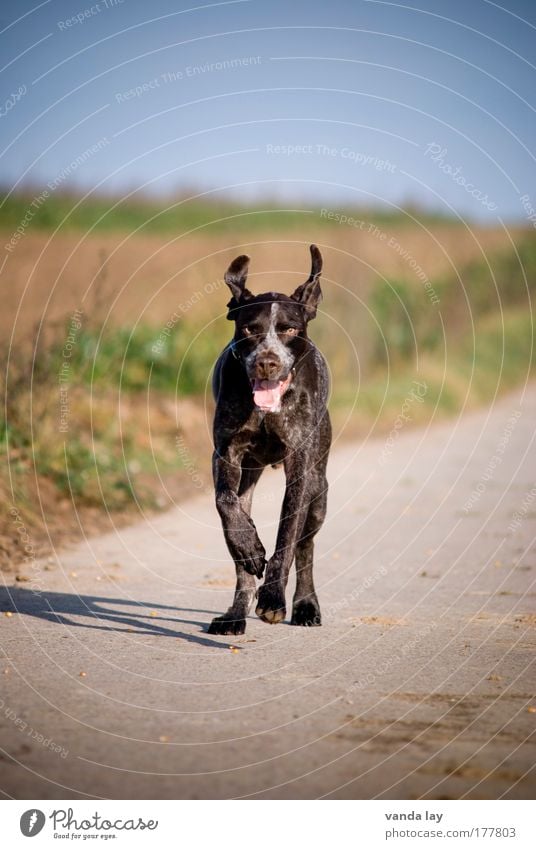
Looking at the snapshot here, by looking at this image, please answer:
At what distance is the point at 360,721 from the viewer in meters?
5.72

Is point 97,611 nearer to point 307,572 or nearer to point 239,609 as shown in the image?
point 239,609

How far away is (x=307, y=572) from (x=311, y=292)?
2.01m

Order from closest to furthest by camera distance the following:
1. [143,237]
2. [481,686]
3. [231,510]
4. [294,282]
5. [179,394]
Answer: [481,686], [231,510], [179,394], [294,282], [143,237]

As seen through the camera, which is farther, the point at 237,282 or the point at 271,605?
the point at 237,282

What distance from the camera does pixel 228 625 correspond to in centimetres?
775

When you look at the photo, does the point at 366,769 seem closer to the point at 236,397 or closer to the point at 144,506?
the point at 236,397

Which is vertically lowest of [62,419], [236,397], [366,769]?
[366,769]

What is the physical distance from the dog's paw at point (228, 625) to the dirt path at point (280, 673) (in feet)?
0.37

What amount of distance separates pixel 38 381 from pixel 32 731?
8.31 m

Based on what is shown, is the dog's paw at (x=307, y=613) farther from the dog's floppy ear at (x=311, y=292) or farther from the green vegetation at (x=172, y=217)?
the green vegetation at (x=172, y=217)

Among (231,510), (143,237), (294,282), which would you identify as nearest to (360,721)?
(231,510)

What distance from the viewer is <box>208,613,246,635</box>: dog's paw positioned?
7758 millimetres

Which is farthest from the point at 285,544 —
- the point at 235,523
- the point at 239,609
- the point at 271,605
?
the point at 239,609

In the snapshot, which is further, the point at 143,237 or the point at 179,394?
the point at 143,237
